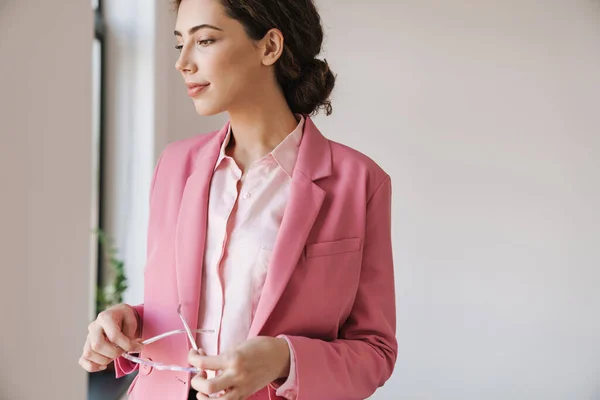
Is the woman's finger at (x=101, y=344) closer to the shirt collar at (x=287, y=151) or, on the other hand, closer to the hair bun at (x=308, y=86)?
the shirt collar at (x=287, y=151)

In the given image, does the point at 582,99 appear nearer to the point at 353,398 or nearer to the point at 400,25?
the point at 400,25

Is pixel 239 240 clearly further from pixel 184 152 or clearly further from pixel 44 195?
pixel 44 195

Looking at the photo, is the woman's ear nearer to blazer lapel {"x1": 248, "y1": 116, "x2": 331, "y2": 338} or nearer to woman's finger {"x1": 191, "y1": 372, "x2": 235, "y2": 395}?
blazer lapel {"x1": 248, "y1": 116, "x2": 331, "y2": 338}

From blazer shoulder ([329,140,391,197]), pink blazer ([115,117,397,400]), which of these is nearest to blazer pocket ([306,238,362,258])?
pink blazer ([115,117,397,400])

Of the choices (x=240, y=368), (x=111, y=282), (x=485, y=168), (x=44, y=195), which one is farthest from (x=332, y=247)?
(x=485, y=168)

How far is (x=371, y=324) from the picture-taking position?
1.24 metres

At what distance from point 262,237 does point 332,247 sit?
13 cm

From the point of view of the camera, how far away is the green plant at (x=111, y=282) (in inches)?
105

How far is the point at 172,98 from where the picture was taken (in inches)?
128

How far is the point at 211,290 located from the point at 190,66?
1.35ft

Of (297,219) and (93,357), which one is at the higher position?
(297,219)

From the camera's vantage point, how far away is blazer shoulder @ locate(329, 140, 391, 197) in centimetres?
124

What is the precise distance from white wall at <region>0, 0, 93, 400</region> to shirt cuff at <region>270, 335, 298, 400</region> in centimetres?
52

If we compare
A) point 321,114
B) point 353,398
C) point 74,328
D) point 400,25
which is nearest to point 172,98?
point 321,114
